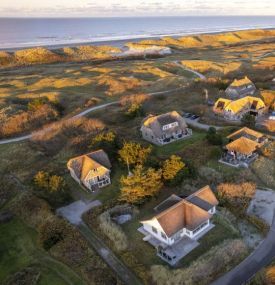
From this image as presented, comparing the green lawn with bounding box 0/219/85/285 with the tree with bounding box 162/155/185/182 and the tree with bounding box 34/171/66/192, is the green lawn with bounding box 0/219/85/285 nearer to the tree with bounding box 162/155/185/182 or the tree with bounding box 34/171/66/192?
the tree with bounding box 34/171/66/192

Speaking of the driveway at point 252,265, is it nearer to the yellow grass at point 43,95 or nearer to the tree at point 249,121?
the tree at point 249,121

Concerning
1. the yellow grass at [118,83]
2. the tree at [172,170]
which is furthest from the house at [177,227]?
the yellow grass at [118,83]

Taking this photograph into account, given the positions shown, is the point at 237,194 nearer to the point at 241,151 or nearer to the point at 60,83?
the point at 241,151

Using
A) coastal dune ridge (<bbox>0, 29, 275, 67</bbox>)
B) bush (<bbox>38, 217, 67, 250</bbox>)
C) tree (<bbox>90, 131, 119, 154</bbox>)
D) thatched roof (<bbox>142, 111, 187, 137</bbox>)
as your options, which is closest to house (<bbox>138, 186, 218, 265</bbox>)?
bush (<bbox>38, 217, 67, 250</bbox>)

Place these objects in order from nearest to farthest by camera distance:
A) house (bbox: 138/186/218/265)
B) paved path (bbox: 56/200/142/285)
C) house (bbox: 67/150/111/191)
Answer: paved path (bbox: 56/200/142/285) → house (bbox: 138/186/218/265) → house (bbox: 67/150/111/191)

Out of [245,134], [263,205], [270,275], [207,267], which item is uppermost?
[245,134]

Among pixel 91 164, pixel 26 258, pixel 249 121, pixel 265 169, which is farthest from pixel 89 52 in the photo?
pixel 26 258
